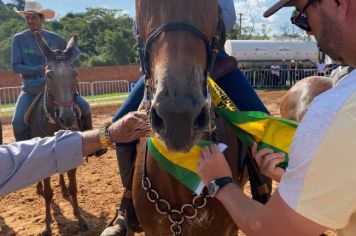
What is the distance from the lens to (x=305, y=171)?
57.6 inches

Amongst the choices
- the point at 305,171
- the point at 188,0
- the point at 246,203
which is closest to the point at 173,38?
the point at 188,0

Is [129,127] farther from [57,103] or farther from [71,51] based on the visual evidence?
[71,51]

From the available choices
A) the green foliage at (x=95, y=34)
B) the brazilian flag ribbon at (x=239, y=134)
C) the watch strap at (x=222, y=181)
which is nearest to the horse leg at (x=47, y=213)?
the brazilian flag ribbon at (x=239, y=134)

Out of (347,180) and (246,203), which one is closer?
(347,180)

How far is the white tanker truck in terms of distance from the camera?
3341cm

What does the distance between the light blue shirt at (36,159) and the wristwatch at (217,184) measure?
97cm

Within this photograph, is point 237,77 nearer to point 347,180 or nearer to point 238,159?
point 238,159

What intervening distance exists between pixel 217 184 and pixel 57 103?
4.68 metres

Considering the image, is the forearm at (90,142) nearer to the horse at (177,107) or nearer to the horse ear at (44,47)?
the horse at (177,107)

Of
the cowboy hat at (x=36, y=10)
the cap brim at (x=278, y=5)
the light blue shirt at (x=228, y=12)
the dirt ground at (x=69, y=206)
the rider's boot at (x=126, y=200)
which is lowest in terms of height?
the dirt ground at (x=69, y=206)

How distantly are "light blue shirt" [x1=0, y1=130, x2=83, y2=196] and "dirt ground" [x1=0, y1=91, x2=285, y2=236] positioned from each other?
369cm

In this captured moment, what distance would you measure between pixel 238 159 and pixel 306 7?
1.93 m

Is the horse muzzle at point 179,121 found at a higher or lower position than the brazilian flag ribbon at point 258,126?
higher

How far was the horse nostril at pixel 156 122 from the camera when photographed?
7.32 ft
